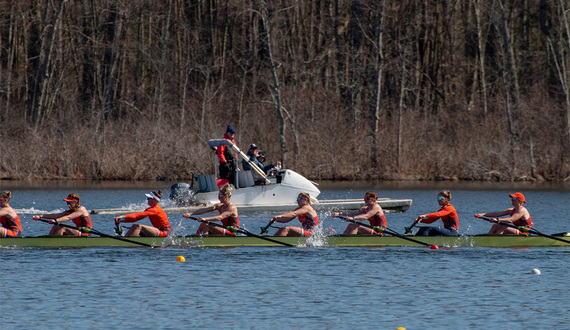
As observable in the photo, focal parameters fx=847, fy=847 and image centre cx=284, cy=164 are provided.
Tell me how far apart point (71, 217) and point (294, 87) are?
96.3 feet

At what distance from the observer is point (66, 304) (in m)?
13.2

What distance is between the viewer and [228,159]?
25672 millimetres

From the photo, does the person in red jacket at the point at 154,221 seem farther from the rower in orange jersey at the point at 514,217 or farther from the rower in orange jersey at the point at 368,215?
the rower in orange jersey at the point at 514,217

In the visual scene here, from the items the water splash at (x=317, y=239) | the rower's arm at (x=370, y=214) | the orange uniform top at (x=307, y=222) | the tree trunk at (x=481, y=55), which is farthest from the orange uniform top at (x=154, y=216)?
the tree trunk at (x=481, y=55)

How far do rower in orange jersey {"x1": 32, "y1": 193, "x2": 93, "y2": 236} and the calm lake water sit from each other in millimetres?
426

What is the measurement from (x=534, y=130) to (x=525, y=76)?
913 centimetres

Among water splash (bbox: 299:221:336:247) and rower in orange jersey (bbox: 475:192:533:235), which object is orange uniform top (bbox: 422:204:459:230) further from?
→ water splash (bbox: 299:221:336:247)

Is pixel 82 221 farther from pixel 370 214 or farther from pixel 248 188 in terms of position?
pixel 248 188

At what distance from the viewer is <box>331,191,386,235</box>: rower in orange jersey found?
18.0 m

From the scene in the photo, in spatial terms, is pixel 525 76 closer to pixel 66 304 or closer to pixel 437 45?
pixel 437 45

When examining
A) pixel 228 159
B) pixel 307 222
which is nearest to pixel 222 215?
pixel 307 222

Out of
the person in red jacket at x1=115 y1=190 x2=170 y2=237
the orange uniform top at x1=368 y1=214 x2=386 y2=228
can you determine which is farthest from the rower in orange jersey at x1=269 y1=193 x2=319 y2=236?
the person in red jacket at x1=115 y1=190 x2=170 y2=237

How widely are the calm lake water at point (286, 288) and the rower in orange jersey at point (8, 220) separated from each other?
0.46 m

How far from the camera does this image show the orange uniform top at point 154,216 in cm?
1711
